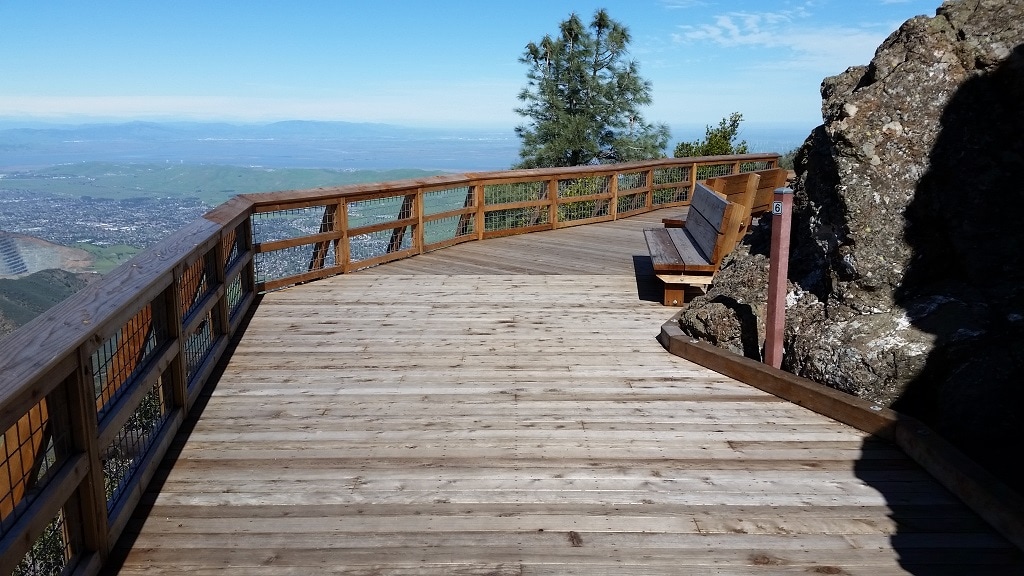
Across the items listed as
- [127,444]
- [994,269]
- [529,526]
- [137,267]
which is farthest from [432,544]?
[994,269]

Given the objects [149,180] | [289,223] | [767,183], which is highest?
[767,183]

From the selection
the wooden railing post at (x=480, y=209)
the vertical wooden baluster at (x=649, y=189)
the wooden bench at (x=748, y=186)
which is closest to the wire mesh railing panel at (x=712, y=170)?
the vertical wooden baluster at (x=649, y=189)

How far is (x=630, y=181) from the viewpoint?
1312 centimetres

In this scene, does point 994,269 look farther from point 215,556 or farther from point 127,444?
point 127,444

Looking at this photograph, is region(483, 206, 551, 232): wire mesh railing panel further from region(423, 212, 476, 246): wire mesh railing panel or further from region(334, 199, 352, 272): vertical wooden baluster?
region(334, 199, 352, 272): vertical wooden baluster

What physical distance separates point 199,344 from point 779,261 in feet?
11.1

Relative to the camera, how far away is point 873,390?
4.13 metres

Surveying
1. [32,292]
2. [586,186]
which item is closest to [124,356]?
[586,186]

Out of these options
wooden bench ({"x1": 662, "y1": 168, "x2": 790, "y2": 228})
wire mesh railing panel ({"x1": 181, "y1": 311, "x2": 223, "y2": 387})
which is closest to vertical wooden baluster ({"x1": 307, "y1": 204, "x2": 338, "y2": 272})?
wire mesh railing panel ({"x1": 181, "y1": 311, "x2": 223, "y2": 387})

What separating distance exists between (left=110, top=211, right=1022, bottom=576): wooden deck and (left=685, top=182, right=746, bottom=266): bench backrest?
1.04 metres

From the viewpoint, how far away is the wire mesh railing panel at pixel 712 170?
14.6m

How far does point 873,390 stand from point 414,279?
4754mm

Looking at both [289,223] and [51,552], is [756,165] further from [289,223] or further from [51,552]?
[51,552]

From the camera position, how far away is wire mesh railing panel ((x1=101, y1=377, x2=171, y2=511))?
3.13 meters
